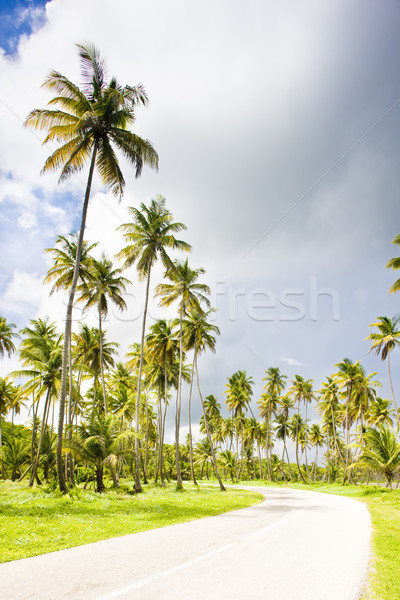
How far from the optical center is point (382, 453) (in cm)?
2864

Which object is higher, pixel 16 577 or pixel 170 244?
pixel 170 244

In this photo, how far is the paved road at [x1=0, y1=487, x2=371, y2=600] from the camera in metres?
4.17

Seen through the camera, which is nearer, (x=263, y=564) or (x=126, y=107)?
Result: (x=263, y=564)

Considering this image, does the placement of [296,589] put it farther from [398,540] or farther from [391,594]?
[398,540]

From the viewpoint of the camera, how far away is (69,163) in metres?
17.1

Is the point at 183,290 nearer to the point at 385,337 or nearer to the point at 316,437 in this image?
the point at 385,337

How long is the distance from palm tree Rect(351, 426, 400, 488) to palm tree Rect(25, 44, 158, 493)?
25.2 m

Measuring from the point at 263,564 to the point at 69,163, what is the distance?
1808 centimetres

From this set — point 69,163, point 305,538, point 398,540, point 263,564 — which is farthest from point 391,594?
point 69,163

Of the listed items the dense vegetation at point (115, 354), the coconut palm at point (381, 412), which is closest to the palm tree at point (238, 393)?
the dense vegetation at point (115, 354)

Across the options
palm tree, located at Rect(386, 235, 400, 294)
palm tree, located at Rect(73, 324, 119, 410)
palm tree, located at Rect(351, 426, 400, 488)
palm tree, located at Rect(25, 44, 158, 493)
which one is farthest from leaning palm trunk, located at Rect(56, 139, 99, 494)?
palm tree, located at Rect(351, 426, 400, 488)

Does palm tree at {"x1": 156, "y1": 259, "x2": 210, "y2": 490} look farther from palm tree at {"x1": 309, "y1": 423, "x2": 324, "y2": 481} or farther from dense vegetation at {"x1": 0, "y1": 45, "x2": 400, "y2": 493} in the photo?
palm tree at {"x1": 309, "y1": 423, "x2": 324, "y2": 481}

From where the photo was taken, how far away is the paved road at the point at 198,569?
4172 millimetres

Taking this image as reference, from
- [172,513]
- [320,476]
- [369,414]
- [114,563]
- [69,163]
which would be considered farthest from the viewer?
[320,476]
